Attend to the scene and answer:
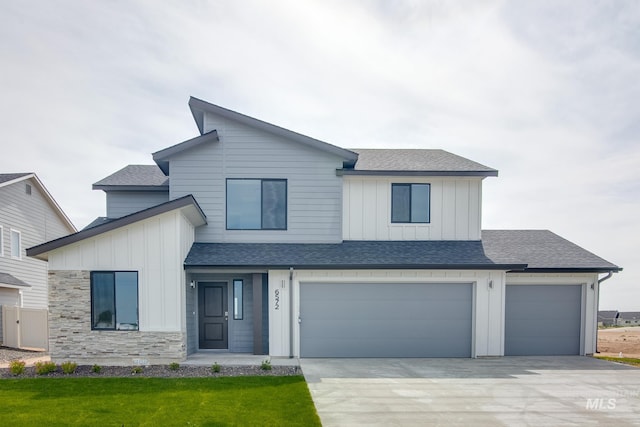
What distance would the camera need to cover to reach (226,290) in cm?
1225

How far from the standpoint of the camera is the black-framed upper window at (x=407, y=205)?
13.1m

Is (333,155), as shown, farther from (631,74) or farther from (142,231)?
(631,74)

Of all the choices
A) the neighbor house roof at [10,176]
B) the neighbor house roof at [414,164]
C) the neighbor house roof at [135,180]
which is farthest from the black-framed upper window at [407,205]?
the neighbor house roof at [10,176]

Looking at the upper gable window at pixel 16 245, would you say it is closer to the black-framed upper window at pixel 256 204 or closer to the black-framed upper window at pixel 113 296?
the black-framed upper window at pixel 113 296

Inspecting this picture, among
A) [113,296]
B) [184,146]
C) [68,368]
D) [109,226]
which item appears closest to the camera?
[68,368]

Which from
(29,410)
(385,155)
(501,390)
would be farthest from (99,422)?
(385,155)

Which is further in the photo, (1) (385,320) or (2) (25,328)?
(2) (25,328)

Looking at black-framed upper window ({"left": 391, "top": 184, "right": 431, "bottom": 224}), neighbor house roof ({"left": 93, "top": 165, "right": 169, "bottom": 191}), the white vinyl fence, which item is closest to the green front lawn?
the white vinyl fence

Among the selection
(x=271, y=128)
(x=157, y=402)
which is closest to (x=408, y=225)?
(x=271, y=128)

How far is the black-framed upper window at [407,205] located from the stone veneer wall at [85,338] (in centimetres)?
762

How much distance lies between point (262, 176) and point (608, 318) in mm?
38983

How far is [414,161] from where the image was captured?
45.3 feet

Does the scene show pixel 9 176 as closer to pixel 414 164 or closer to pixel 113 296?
pixel 113 296

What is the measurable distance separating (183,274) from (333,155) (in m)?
5.81
